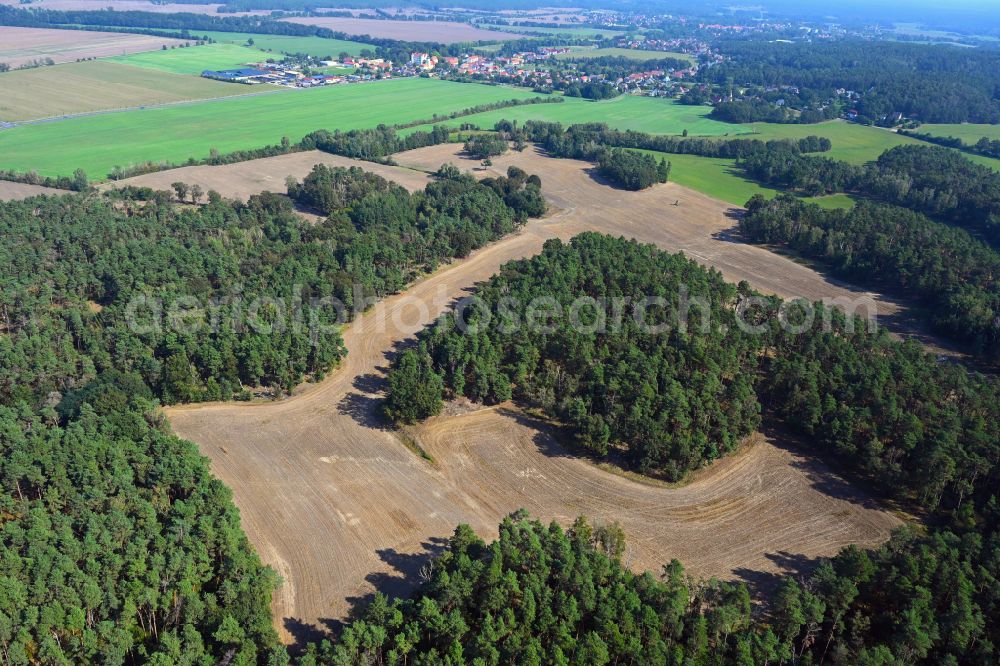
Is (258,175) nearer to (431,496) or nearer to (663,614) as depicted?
(431,496)

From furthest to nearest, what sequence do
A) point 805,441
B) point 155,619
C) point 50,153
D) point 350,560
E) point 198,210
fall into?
point 50,153 < point 198,210 < point 805,441 < point 350,560 < point 155,619

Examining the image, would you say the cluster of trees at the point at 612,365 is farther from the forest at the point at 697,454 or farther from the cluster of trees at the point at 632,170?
the cluster of trees at the point at 632,170

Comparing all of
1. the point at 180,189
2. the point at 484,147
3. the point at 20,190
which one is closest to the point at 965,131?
the point at 484,147

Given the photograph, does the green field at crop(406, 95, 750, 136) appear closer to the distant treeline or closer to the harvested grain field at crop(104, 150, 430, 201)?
the distant treeline

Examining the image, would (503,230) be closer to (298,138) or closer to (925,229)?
(925,229)

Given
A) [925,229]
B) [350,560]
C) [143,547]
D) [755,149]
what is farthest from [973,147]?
[143,547]

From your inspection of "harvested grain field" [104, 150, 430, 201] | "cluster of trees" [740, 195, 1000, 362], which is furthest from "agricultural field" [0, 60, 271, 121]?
"cluster of trees" [740, 195, 1000, 362]
